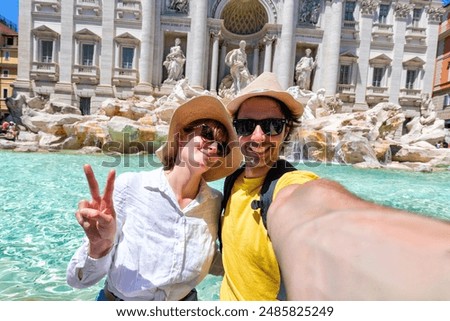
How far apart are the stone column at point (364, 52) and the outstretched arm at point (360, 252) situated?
21.5m

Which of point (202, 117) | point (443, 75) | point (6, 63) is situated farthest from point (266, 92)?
point (6, 63)

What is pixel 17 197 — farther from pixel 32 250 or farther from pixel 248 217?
pixel 248 217

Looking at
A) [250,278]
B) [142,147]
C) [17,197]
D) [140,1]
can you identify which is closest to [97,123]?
[142,147]

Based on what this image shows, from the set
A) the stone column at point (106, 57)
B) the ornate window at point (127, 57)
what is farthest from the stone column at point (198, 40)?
the stone column at point (106, 57)

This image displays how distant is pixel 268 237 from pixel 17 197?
535 centimetres

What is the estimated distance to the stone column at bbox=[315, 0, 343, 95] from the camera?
19000 mm

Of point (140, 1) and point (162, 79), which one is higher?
point (140, 1)

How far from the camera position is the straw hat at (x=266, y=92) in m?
1.32

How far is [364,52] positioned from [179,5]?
13.5 meters

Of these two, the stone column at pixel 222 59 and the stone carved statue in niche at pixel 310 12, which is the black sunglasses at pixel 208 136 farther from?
the stone carved statue in niche at pixel 310 12

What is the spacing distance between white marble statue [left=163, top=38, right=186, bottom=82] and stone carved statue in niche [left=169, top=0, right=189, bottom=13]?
219 centimetres

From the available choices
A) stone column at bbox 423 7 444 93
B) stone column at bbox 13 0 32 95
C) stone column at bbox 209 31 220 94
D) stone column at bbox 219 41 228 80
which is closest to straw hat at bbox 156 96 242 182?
stone column at bbox 209 31 220 94

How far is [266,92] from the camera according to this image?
4.34 ft

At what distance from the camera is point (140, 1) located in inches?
731
